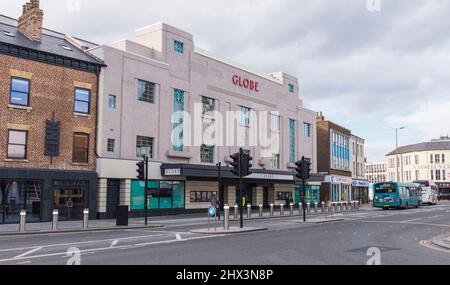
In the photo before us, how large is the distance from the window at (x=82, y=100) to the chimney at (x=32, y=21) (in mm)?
4059

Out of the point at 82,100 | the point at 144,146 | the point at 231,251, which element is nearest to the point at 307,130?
the point at 144,146

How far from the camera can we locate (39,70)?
26688 millimetres

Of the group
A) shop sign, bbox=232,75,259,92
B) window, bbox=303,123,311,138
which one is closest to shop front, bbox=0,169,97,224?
shop sign, bbox=232,75,259,92

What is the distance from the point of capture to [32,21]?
28359 mm

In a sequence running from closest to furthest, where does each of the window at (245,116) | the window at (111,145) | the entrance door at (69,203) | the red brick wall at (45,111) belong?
the red brick wall at (45,111) → the entrance door at (69,203) → the window at (111,145) → the window at (245,116)

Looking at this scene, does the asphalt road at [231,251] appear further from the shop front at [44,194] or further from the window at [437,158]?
the window at [437,158]

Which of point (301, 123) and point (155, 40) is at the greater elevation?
point (155, 40)

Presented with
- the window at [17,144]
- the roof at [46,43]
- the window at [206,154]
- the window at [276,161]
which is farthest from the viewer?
the window at [276,161]

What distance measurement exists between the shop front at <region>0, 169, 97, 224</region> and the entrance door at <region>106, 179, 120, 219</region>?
4.25ft

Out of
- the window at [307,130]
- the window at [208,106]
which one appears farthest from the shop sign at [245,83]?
the window at [307,130]

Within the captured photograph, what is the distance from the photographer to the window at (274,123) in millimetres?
45903
